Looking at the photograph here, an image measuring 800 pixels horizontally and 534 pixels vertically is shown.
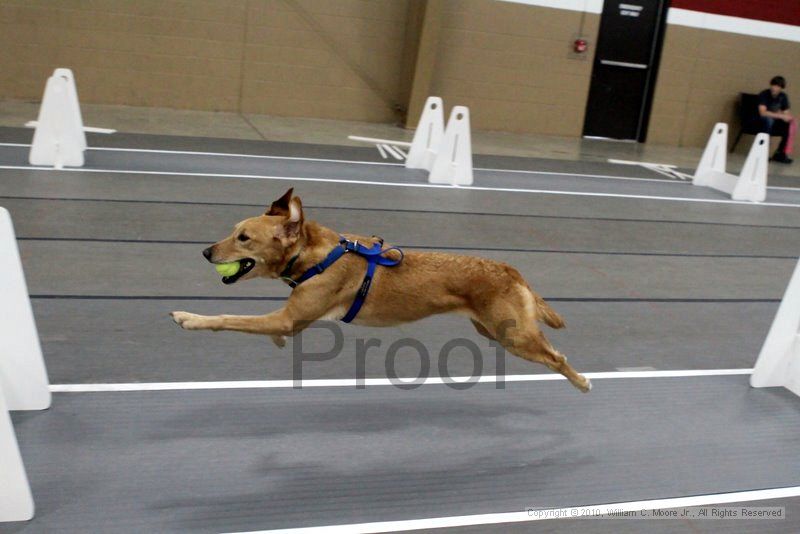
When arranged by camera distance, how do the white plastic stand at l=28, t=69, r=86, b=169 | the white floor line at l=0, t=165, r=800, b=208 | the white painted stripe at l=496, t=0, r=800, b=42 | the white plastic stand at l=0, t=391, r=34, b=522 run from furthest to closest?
the white painted stripe at l=496, t=0, r=800, b=42 < the white floor line at l=0, t=165, r=800, b=208 < the white plastic stand at l=28, t=69, r=86, b=169 < the white plastic stand at l=0, t=391, r=34, b=522

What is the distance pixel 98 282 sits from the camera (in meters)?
5.59

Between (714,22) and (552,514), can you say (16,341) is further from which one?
(714,22)

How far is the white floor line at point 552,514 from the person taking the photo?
3217 mm

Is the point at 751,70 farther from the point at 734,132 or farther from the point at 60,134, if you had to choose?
the point at 60,134

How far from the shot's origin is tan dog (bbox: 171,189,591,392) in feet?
12.2

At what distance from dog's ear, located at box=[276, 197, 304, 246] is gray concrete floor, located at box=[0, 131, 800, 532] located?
0.94 meters

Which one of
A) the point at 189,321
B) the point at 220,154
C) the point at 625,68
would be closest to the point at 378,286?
the point at 189,321

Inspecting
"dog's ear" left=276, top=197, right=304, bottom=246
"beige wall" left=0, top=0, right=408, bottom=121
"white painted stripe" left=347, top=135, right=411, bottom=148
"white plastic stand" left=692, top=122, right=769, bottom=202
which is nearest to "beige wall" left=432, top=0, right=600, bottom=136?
"beige wall" left=0, top=0, right=408, bottom=121

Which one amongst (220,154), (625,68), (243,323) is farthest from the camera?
(625,68)

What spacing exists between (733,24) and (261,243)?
15.4 metres

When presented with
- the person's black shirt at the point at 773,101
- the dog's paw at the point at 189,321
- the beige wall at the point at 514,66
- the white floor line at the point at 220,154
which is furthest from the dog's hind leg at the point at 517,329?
the person's black shirt at the point at 773,101

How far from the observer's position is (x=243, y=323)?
3662 mm
